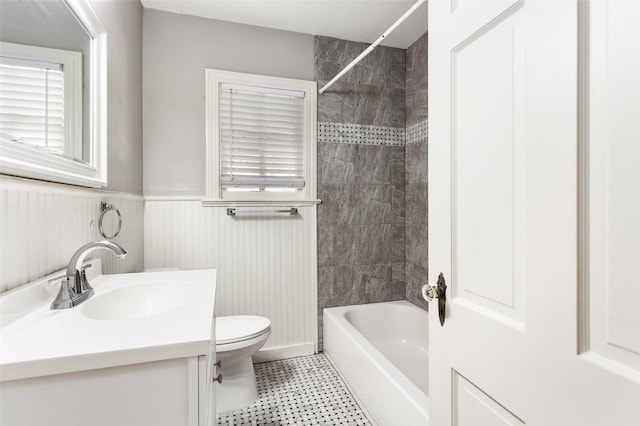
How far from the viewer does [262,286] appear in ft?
7.44

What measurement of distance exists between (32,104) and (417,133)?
2243mm

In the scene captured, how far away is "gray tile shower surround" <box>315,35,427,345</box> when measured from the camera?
2.38m

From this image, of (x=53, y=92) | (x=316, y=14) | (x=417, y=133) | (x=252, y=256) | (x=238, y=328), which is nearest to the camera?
(x=53, y=92)

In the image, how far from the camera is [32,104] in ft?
2.93

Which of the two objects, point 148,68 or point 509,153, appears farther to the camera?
point 148,68

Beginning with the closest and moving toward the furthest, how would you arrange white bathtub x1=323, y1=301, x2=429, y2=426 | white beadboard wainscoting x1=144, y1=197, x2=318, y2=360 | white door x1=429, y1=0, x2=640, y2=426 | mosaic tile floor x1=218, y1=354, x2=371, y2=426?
white door x1=429, y1=0, x2=640, y2=426
white bathtub x1=323, y1=301, x2=429, y2=426
mosaic tile floor x1=218, y1=354, x2=371, y2=426
white beadboard wainscoting x1=144, y1=197, x2=318, y2=360

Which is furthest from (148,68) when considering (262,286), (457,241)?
(457,241)

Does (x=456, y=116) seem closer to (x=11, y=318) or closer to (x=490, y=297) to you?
(x=490, y=297)

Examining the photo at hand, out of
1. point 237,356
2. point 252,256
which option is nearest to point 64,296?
point 237,356

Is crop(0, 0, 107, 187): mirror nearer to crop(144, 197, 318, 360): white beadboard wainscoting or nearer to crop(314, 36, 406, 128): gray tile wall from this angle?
crop(144, 197, 318, 360): white beadboard wainscoting

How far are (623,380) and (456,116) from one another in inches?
25.0

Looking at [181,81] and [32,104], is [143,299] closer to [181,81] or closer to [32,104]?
[32,104]

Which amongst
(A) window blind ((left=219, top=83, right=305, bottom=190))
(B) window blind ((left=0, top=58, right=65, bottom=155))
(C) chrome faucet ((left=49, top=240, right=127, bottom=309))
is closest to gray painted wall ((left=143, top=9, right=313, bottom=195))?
(A) window blind ((left=219, top=83, right=305, bottom=190))

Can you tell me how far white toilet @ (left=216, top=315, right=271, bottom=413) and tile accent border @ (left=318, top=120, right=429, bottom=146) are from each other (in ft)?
4.72
